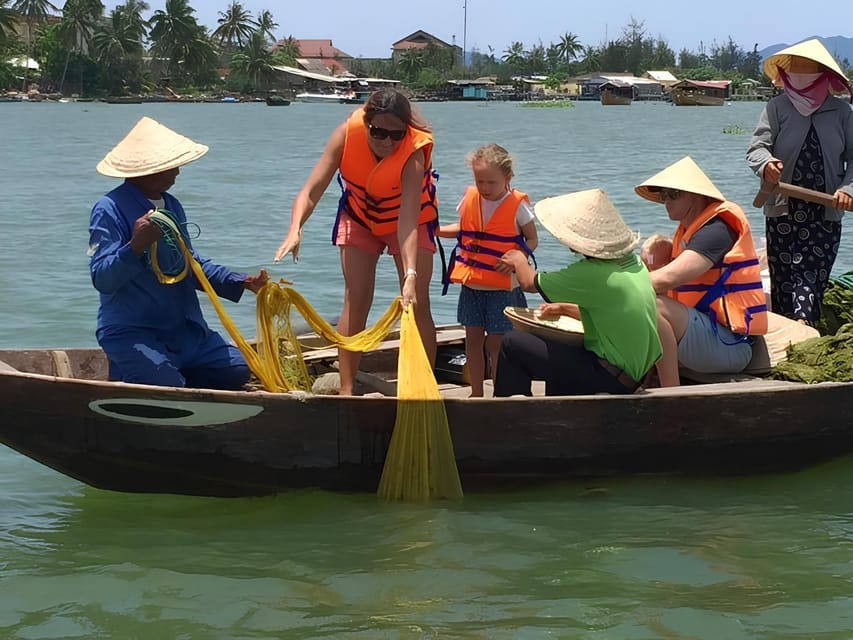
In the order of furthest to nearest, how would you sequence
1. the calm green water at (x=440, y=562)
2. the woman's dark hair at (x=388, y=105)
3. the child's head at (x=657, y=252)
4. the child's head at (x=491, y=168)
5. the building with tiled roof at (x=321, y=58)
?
the building with tiled roof at (x=321, y=58) < the child's head at (x=657, y=252) < the child's head at (x=491, y=168) < the woman's dark hair at (x=388, y=105) < the calm green water at (x=440, y=562)

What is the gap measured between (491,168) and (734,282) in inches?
48.1

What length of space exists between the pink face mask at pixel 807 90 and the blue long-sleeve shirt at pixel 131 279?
3030mm

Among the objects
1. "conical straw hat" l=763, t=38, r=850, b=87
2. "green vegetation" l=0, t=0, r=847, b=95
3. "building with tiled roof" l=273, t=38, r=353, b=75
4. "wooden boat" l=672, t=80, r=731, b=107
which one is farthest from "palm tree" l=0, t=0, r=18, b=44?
"conical straw hat" l=763, t=38, r=850, b=87

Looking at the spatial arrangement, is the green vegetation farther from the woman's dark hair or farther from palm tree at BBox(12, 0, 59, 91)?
the woman's dark hair

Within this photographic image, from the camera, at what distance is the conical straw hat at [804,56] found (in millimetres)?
6271

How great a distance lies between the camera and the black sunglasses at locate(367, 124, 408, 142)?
5344 mm

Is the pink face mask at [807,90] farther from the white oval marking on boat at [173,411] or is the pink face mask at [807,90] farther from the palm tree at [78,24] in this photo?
the palm tree at [78,24]

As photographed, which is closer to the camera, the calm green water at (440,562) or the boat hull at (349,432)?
the calm green water at (440,562)

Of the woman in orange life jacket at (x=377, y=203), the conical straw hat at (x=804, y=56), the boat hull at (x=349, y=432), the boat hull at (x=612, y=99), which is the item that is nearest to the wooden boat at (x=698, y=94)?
the boat hull at (x=612, y=99)

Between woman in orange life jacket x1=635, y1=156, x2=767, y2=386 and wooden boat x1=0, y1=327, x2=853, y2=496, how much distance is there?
0.19 metres

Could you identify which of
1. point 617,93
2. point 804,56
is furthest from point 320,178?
point 617,93

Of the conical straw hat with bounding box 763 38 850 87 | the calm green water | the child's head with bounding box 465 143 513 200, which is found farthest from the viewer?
the conical straw hat with bounding box 763 38 850 87

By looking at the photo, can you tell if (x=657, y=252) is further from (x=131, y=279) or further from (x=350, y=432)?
(x=131, y=279)

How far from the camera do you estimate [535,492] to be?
5527 mm
